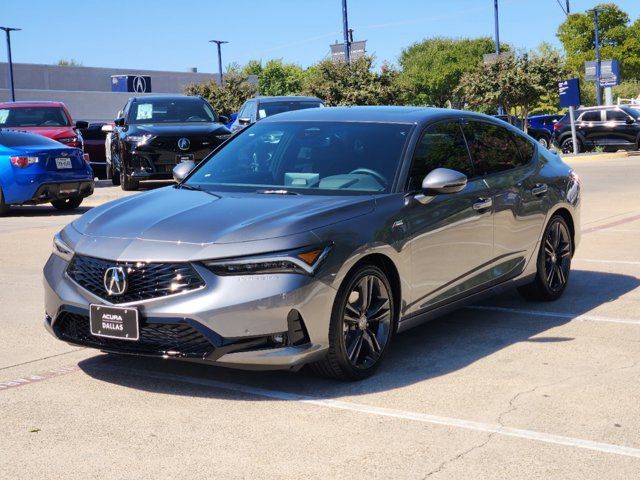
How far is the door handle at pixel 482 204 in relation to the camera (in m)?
6.81

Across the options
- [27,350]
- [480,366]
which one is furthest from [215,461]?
[27,350]

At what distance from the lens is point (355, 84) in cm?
3991

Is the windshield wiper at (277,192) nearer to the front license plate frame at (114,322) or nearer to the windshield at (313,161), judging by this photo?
the windshield at (313,161)

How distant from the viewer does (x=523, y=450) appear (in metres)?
4.53

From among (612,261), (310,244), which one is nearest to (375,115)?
(310,244)

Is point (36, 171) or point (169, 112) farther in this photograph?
point (169, 112)

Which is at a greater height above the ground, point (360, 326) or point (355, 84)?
point (355, 84)

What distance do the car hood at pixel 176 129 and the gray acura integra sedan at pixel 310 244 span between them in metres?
11.9

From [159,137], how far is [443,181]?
13.4 meters

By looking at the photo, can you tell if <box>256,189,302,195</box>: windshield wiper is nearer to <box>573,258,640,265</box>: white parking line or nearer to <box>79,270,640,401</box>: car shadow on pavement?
<box>79,270,640,401</box>: car shadow on pavement

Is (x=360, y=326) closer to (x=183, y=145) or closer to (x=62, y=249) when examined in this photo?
(x=62, y=249)

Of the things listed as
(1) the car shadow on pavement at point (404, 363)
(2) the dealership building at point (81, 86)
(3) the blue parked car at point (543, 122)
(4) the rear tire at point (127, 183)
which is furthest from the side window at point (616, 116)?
(2) the dealership building at point (81, 86)

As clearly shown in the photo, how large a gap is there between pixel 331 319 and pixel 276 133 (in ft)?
6.31

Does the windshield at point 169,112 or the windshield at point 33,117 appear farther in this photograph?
the windshield at point 33,117
